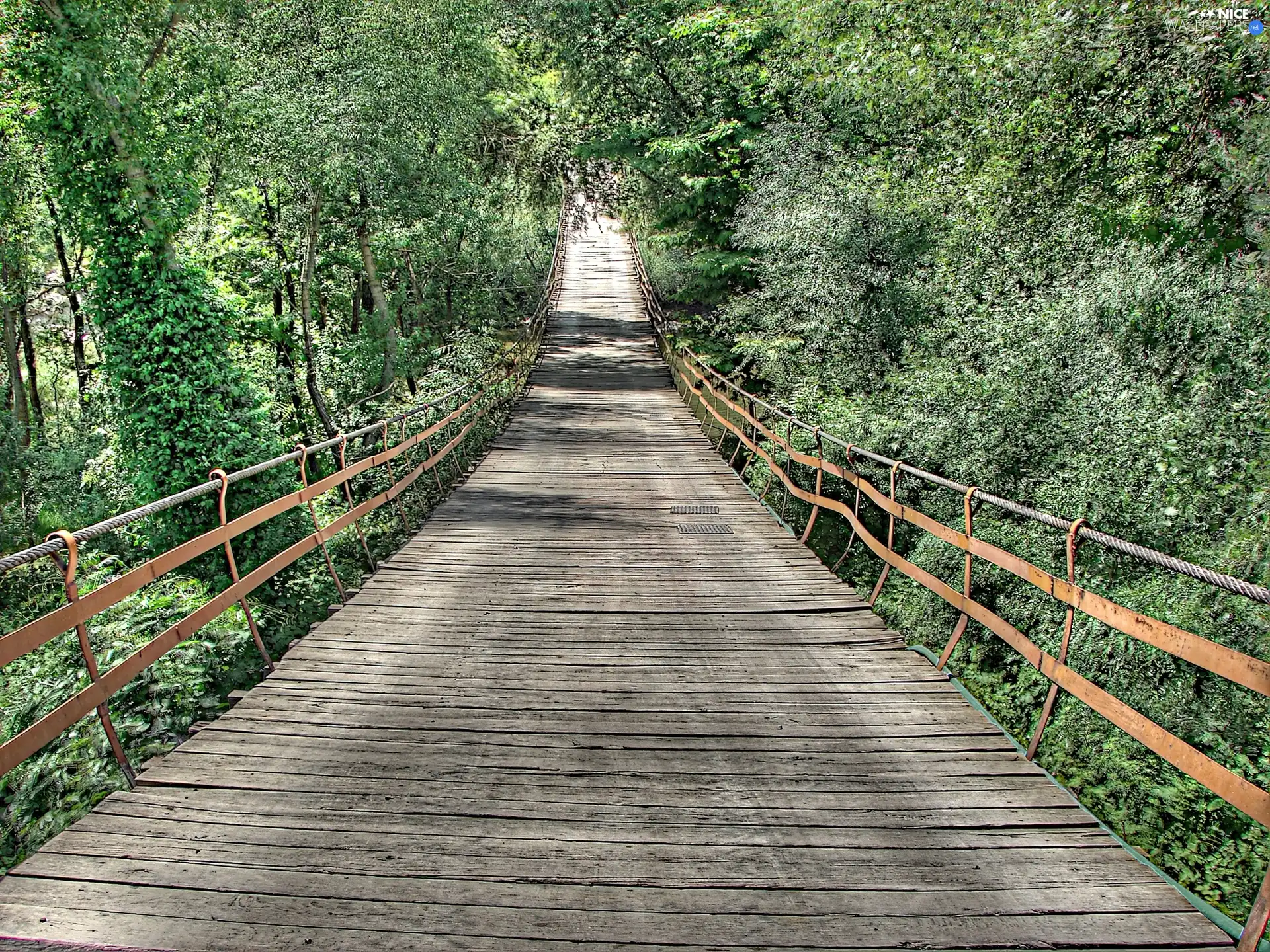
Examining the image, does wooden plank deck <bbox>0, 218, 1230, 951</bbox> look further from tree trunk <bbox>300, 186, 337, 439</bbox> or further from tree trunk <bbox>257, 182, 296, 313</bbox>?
tree trunk <bbox>257, 182, 296, 313</bbox>

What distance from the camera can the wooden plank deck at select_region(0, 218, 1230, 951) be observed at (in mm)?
2895

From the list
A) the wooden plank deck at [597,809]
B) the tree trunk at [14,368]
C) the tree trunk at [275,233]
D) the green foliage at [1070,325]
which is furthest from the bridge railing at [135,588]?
the tree trunk at [14,368]

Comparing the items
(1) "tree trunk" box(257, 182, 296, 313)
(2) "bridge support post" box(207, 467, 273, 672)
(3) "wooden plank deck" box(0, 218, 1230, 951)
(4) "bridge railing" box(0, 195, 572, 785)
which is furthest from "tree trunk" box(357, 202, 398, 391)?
(2) "bridge support post" box(207, 467, 273, 672)

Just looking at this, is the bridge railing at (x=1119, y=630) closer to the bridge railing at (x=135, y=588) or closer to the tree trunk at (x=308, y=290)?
the bridge railing at (x=135, y=588)

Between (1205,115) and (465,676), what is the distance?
9616 millimetres

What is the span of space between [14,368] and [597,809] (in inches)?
1076

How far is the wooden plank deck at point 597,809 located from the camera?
9.50ft

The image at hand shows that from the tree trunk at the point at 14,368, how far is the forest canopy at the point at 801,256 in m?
0.26

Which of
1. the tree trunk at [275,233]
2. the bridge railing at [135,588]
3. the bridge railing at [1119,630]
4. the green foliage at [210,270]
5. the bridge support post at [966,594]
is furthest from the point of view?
the tree trunk at [275,233]

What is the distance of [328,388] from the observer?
78.6 feet

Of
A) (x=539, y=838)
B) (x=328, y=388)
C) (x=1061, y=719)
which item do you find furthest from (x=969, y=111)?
(x=328, y=388)

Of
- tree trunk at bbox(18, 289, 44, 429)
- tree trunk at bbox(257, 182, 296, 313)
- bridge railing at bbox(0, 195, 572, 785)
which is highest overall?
tree trunk at bbox(257, 182, 296, 313)

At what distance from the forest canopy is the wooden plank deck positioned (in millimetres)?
1943

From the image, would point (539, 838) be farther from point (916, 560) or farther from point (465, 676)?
point (916, 560)
